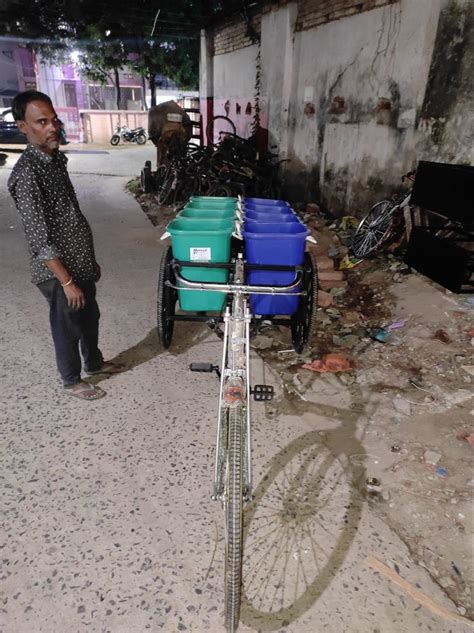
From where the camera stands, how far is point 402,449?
2.54m

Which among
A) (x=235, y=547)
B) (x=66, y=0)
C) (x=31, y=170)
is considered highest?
(x=66, y=0)

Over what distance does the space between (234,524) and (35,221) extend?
1821mm

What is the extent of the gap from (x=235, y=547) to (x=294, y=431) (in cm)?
128

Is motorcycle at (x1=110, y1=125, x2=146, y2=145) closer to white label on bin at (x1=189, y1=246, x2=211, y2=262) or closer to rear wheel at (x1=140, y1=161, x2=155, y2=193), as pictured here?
rear wheel at (x1=140, y1=161, x2=155, y2=193)

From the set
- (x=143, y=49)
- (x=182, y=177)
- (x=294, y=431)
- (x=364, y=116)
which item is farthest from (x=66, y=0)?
(x=294, y=431)

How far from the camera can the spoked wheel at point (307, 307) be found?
9.93 feet

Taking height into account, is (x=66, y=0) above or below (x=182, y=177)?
above

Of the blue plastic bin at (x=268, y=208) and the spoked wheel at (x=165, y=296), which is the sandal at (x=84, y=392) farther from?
the blue plastic bin at (x=268, y=208)

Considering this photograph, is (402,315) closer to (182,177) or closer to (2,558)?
(2,558)

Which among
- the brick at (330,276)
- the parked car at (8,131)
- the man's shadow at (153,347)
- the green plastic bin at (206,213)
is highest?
the parked car at (8,131)

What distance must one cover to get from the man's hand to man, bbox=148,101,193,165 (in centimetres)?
829

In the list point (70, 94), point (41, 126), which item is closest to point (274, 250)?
point (41, 126)

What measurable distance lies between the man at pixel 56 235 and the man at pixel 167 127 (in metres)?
8.00

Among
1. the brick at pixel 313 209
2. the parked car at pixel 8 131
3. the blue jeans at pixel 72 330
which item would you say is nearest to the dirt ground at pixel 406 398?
the blue jeans at pixel 72 330
